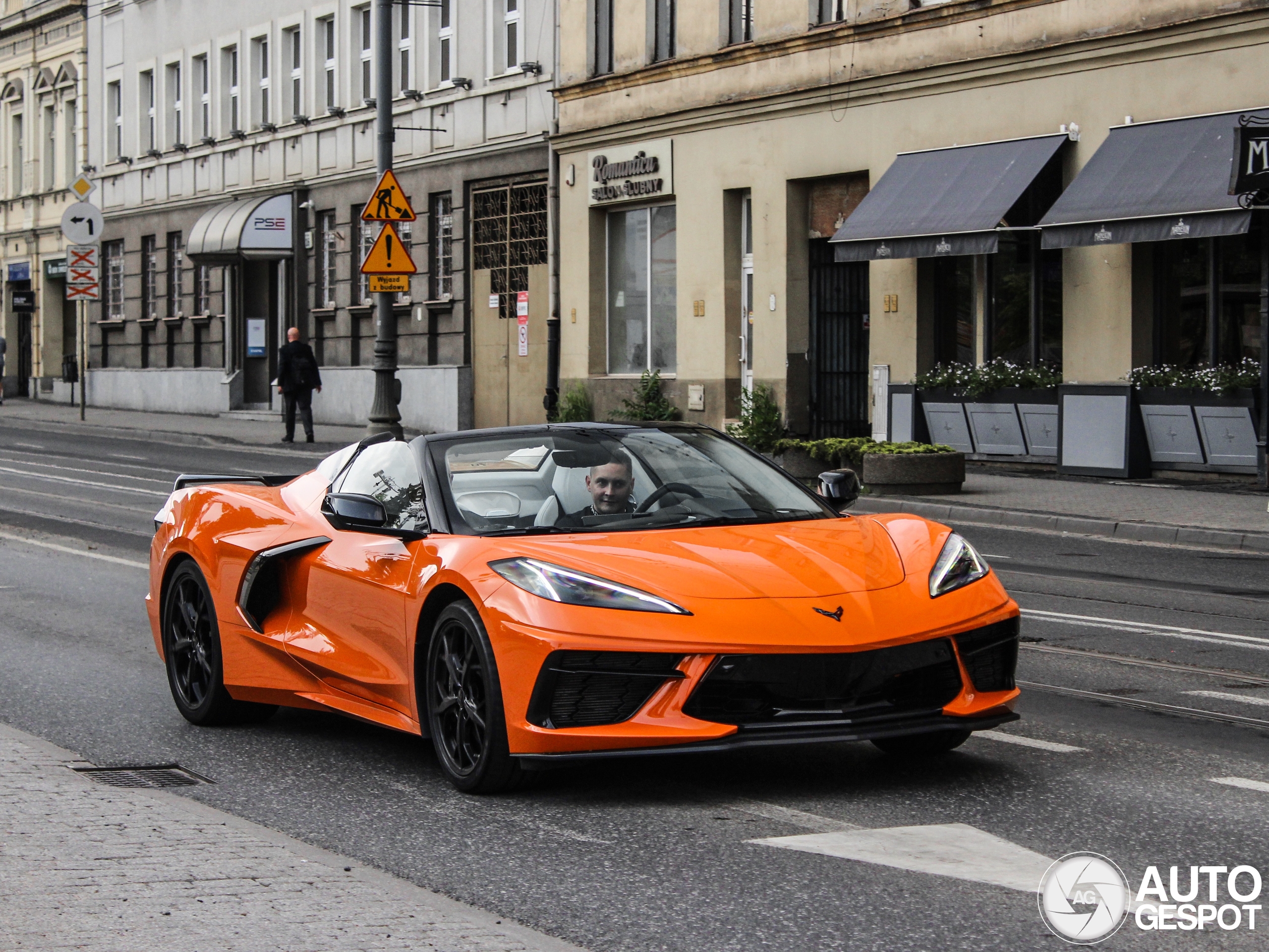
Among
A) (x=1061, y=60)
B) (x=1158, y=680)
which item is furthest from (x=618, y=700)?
(x=1061, y=60)

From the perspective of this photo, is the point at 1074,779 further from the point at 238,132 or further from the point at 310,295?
the point at 238,132

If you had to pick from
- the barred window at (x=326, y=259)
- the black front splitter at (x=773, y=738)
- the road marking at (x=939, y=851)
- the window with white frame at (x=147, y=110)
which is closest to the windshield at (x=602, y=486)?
the black front splitter at (x=773, y=738)

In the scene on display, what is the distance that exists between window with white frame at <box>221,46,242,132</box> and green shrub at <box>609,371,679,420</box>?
55.7 ft

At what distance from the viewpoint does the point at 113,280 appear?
159 ft

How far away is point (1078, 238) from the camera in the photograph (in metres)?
20.8

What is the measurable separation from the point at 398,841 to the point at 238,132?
38.5 metres

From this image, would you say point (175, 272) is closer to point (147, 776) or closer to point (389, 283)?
point (389, 283)

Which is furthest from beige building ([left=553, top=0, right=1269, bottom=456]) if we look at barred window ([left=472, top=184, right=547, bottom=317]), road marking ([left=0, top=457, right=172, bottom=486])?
road marking ([left=0, top=457, right=172, bottom=486])

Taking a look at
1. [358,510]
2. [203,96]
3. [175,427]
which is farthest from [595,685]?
[203,96]

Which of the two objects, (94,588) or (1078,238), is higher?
(1078,238)

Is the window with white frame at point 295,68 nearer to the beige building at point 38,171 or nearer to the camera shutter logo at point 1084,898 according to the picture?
the beige building at point 38,171

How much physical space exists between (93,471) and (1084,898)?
70.5ft

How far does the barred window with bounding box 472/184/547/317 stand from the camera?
32250mm

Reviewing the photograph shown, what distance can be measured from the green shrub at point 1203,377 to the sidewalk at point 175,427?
1258 centimetres
